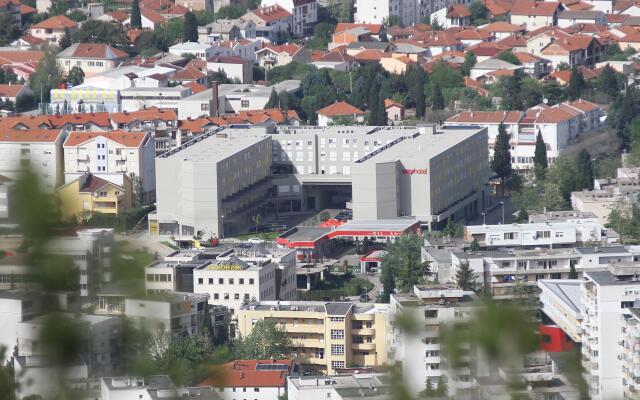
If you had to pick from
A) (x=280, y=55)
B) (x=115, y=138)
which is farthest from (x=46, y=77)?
(x=115, y=138)

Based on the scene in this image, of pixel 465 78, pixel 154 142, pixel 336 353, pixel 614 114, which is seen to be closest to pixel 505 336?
pixel 336 353

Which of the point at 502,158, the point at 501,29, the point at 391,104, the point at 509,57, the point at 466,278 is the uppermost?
the point at 501,29

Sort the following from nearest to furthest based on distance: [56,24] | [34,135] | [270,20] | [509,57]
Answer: [34,135], [509,57], [56,24], [270,20]

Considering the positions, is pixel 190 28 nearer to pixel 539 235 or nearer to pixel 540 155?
pixel 540 155

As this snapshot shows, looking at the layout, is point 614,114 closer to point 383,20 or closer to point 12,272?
point 383,20

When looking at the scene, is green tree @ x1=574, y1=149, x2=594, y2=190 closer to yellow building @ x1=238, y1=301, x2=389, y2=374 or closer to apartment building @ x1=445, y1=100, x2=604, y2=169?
apartment building @ x1=445, y1=100, x2=604, y2=169
